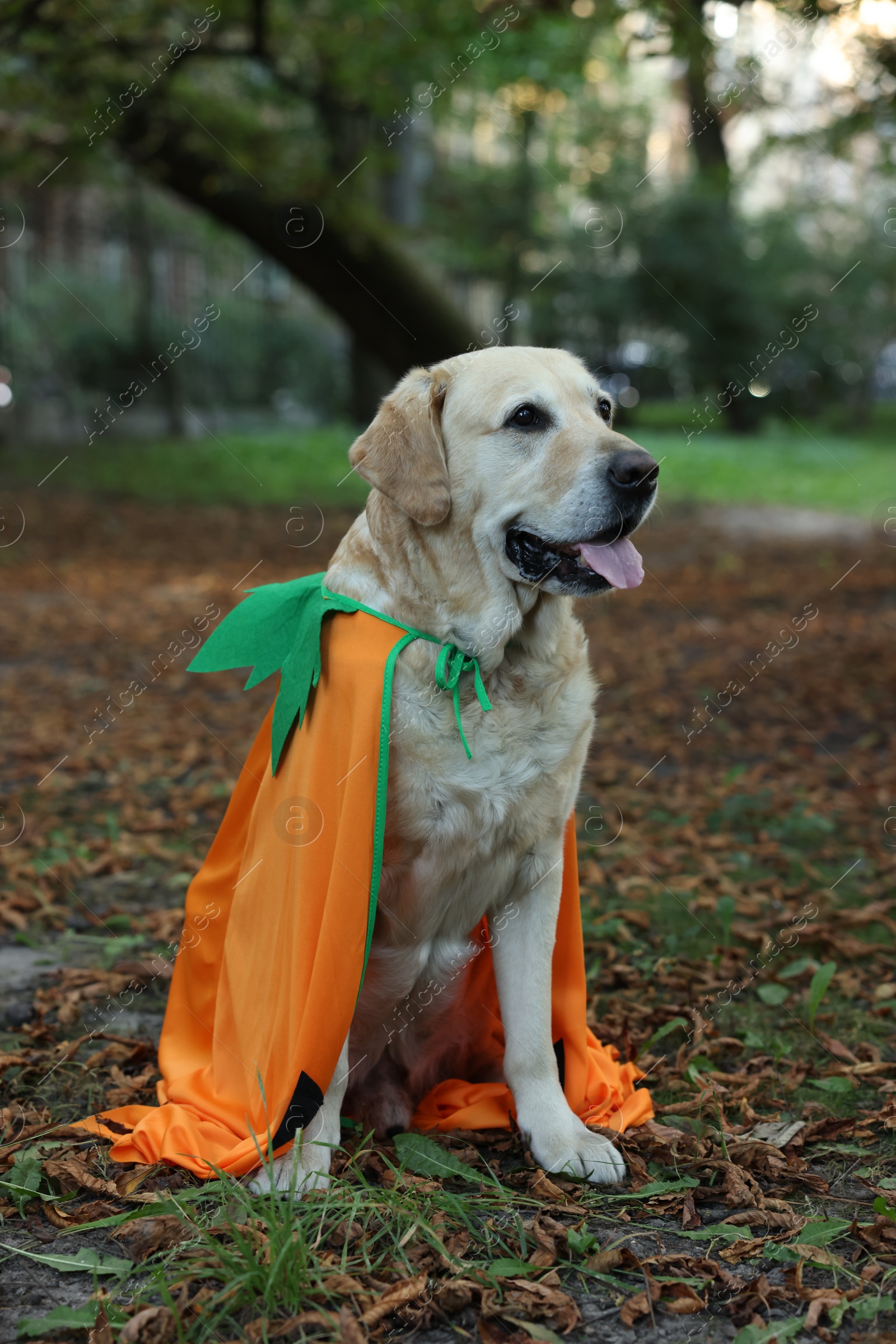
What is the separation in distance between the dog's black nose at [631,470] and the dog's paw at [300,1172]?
62.1 inches

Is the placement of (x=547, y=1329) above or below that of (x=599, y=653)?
above

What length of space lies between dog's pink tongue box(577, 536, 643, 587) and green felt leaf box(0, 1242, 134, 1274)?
5.60 feet

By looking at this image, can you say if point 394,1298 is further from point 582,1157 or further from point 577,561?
point 577,561

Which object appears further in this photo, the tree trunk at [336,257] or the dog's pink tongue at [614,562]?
the tree trunk at [336,257]

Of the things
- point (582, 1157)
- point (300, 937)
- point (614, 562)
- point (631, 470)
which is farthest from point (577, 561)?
point (582, 1157)

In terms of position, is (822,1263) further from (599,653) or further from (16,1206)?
(599,653)

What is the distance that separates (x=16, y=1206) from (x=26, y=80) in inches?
374

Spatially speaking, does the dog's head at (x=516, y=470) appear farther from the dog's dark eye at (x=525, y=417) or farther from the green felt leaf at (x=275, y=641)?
the green felt leaf at (x=275, y=641)

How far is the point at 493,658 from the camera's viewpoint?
2.53m

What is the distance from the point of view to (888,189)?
85.4 feet

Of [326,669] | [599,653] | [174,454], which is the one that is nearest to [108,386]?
[174,454]

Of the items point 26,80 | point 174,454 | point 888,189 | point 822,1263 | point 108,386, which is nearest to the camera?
point 822,1263

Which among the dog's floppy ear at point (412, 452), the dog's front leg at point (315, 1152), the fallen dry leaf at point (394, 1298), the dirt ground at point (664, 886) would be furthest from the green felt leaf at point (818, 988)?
the dog's floppy ear at point (412, 452)

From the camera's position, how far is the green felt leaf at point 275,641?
2625 millimetres
